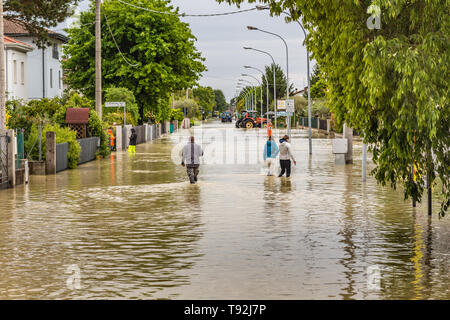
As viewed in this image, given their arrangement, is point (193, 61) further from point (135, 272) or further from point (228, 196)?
point (135, 272)

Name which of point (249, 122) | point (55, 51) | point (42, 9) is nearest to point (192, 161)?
point (42, 9)

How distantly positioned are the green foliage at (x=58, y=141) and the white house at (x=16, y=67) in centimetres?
2496

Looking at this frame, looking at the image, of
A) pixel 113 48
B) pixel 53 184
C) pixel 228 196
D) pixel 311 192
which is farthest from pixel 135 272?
pixel 113 48

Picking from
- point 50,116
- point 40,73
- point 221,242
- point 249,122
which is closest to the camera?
point 221,242

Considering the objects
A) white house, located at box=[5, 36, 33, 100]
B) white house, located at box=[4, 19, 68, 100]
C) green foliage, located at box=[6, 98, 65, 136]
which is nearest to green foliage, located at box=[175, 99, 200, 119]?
white house, located at box=[4, 19, 68, 100]

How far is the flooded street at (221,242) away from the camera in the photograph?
9.88m

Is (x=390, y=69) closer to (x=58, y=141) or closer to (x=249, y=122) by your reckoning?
(x=58, y=141)

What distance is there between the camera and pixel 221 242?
44.2ft

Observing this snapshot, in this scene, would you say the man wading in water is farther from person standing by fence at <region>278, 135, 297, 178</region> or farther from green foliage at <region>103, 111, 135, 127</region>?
green foliage at <region>103, 111, 135, 127</region>

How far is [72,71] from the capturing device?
2746 inches

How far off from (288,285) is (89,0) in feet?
200

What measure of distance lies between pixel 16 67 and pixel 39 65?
8.45 meters

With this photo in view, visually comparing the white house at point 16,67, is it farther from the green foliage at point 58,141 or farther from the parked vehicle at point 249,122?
the parked vehicle at point 249,122

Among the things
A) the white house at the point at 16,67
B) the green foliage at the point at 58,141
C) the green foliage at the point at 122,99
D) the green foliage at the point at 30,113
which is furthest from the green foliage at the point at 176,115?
the green foliage at the point at 58,141
